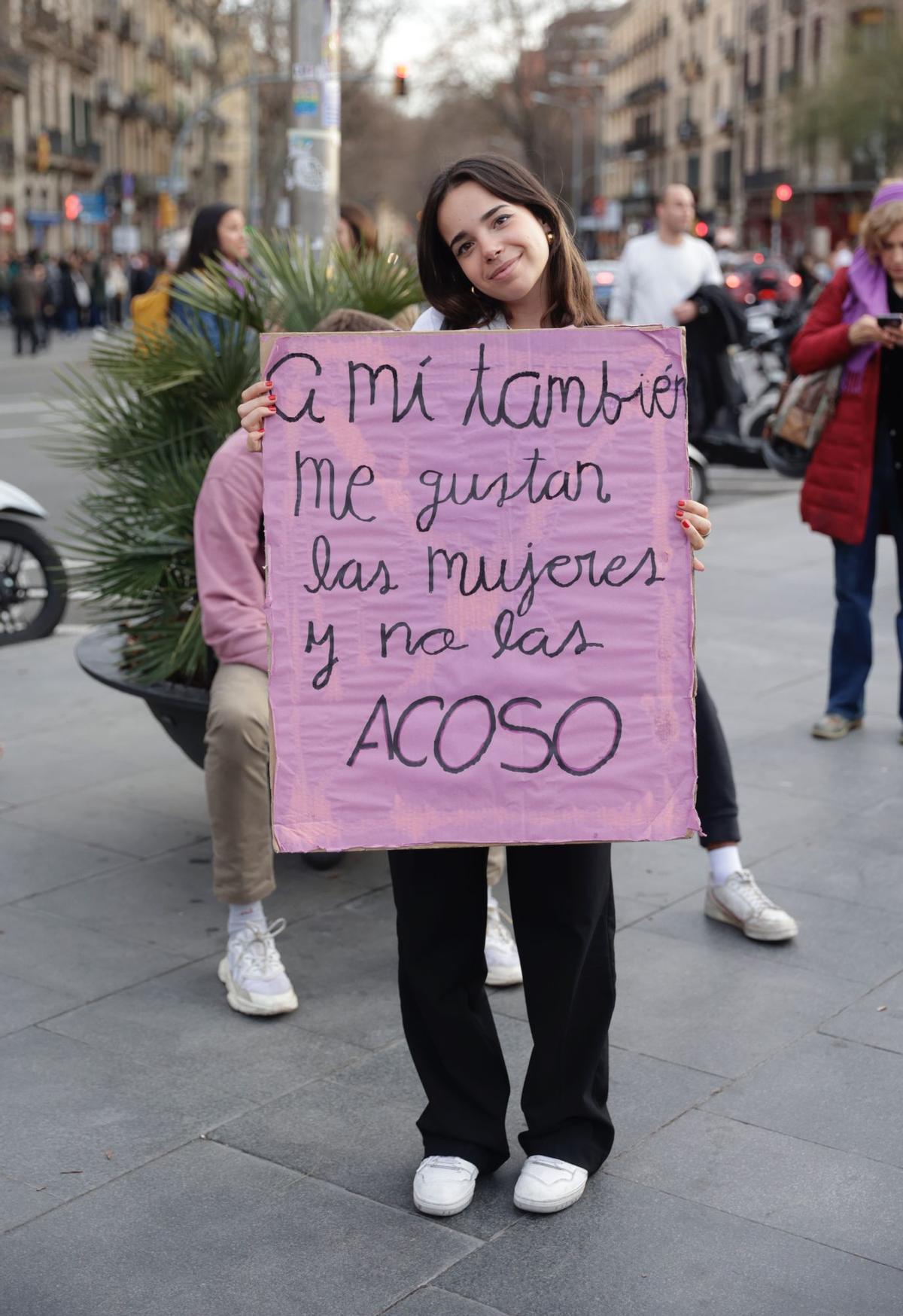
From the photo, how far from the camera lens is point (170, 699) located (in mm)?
4352

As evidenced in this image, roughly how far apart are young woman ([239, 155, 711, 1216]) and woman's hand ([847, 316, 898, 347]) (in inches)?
104

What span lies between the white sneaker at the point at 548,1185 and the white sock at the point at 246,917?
1096mm

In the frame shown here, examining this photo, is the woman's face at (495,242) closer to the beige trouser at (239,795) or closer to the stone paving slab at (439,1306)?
the beige trouser at (239,795)

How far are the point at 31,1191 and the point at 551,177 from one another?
236 centimetres

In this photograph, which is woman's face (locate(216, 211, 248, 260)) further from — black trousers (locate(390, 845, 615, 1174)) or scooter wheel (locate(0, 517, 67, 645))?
black trousers (locate(390, 845, 615, 1174))

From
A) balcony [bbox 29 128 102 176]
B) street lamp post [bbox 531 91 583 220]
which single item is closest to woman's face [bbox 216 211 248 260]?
balcony [bbox 29 128 102 176]

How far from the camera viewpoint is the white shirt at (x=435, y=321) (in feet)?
9.66

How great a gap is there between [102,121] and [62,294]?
3864 centimetres

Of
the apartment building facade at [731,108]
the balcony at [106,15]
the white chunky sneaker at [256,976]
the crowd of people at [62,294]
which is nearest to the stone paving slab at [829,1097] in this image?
the white chunky sneaker at [256,976]

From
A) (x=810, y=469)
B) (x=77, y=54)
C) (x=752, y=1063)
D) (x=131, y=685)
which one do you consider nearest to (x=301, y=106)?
(x=810, y=469)

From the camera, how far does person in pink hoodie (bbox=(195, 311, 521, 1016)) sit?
3758 mm

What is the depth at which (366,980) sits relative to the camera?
3.90 m

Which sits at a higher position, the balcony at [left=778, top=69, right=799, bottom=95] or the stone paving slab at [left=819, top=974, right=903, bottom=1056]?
the balcony at [left=778, top=69, right=799, bottom=95]

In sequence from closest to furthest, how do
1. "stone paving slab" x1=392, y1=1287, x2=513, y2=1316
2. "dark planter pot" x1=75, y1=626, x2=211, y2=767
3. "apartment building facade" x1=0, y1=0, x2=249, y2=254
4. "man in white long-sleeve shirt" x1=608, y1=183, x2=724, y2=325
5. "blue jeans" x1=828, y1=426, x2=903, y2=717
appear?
"stone paving slab" x1=392, y1=1287, x2=513, y2=1316 < "dark planter pot" x1=75, y1=626, x2=211, y2=767 < "blue jeans" x1=828, y1=426, x2=903, y2=717 < "man in white long-sleeve shirt" x1=608, y1=183, x2=724, y2=325 < "apartment building facade" x1=0, y1=0, x2=249, y2=254
